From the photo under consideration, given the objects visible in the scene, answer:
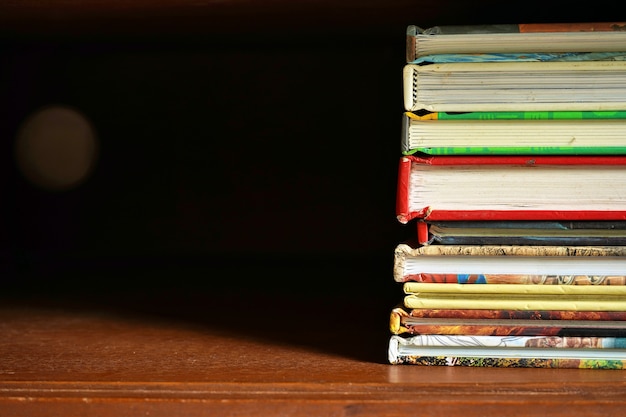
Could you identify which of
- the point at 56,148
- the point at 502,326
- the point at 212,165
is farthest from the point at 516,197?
the point at 56,148

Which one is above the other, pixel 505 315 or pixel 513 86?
pixel 513 86

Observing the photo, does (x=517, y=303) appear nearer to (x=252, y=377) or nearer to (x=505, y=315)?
(x=505, y=315)

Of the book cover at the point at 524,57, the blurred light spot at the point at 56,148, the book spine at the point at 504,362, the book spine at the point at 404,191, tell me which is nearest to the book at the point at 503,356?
the book spine at the point at 504,362

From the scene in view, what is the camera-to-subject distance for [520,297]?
0.62m

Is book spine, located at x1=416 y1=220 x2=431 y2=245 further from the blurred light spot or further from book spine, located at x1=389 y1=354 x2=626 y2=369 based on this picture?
the blurred light spot

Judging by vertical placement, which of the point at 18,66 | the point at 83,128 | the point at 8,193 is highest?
the point at 18,66

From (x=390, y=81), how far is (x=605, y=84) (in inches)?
23.6

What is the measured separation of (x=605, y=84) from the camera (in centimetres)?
62

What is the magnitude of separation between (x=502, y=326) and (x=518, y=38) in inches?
9.8

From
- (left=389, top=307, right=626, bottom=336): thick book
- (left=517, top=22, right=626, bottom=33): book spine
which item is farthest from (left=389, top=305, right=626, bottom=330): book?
(left=517, top=22, right=626, bottom=33): book spine

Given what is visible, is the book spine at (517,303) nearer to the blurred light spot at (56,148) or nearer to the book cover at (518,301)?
the book cover at (518,301)

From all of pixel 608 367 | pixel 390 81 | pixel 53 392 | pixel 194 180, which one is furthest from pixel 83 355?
pixel 390 81

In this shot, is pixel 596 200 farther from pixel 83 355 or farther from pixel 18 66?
pixel 18 66

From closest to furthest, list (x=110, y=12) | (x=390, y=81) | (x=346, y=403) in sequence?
(x=346, y=403), (x=110, y=12), (x=390, y=81)
